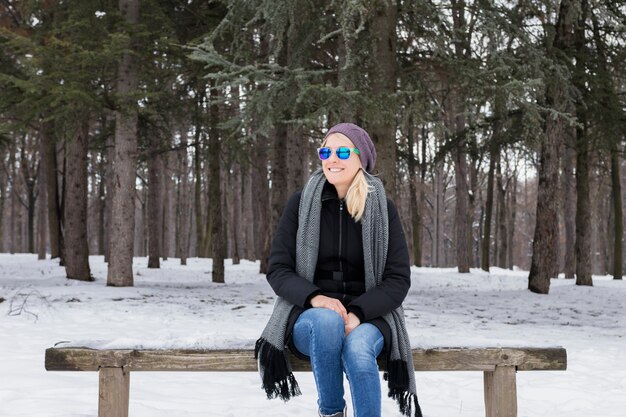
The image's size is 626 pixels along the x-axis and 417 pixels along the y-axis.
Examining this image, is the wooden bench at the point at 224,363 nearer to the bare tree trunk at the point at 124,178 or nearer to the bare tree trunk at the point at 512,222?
the bare tree trunk at the point at 124,178

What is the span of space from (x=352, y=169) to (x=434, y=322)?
6041 millimetres

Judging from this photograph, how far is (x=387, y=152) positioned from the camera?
9734mm

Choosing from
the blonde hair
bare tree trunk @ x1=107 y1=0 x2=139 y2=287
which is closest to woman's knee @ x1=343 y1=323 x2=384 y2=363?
the blonde hair

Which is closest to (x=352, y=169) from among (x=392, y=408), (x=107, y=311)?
(x=392, y=408)

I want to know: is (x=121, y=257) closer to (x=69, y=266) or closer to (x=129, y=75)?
(x=69, y=266)

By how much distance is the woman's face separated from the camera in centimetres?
335

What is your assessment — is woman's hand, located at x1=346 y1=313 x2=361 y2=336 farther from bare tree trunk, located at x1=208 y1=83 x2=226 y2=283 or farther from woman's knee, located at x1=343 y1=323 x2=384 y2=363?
bare tree trunk, located at x1=208 y1=83 x2=226 y2=283

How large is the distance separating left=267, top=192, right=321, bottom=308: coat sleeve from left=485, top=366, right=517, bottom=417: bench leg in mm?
1157

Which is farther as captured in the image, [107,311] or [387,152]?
[387,152]

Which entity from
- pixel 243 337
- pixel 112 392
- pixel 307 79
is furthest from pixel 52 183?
pixel 243 337

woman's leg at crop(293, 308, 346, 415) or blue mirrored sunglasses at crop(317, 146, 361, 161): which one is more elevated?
blue mirrored sunglasses at crop(317, 146, 361, 161)

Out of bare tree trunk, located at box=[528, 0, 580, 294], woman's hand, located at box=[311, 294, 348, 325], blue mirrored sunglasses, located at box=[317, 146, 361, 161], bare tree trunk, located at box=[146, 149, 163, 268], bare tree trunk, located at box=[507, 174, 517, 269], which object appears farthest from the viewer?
bare tree trunk, located at box=[507, 174, 517, 269]

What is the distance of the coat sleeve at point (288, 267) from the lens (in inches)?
124

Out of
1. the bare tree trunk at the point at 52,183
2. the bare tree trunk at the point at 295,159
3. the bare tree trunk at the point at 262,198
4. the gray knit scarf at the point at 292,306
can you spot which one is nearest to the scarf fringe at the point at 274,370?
the gray knit scarf at the point at 292,306
